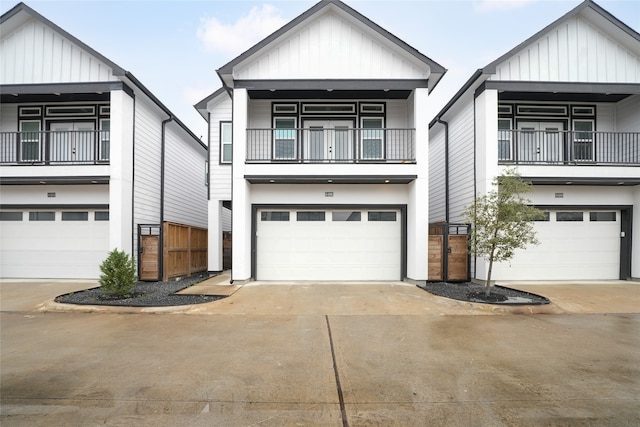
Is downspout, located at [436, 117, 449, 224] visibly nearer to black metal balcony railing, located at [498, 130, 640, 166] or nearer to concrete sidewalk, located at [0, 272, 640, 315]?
black metal balcony railing, located at [498, 130, 640, 166]

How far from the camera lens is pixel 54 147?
1173 centimetres

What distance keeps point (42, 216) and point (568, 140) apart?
60.6 feet

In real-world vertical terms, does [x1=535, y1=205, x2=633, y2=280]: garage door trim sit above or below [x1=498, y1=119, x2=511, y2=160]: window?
below

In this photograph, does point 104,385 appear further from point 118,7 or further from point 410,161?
point 118,7

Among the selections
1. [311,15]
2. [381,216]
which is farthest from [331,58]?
[381,216]

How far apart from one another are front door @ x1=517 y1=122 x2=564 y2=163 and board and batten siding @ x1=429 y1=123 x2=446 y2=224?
2982mm

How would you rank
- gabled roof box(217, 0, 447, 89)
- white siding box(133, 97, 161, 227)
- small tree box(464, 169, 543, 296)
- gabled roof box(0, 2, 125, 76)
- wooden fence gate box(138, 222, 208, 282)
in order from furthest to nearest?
white siding box(133, 97, 161, 227)
wooden fence gate box(138, 222, 208, 282)
gabled roof box(0, 2, 125, 76)
gabled roof box(217, 0, 447, 89)
small tree box(464, 169, 543, 296)

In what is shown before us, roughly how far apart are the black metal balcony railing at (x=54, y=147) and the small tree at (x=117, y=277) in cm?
484

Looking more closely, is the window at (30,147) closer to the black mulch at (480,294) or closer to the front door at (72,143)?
the front door at (72,143)

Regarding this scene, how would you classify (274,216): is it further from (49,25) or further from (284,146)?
(49,25)

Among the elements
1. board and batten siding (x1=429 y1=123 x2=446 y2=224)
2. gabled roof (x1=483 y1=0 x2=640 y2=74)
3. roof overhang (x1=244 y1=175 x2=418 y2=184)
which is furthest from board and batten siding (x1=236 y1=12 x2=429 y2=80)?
board and batten siding (x1=429 y1=123 x2=446 y2=224)

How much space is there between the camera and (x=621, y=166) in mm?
10664

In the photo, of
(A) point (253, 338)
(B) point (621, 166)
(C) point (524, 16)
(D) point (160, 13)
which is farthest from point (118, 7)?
(B) point (621, 166)

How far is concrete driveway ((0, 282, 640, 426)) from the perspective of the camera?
3.25m
